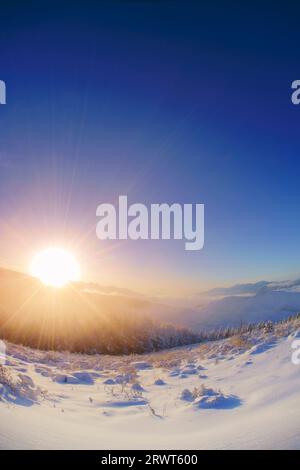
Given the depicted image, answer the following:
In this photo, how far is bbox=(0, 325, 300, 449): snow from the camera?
3.04 meters

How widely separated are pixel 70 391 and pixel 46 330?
7555 mm

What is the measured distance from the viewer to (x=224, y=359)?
7.29 metres

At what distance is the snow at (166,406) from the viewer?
304 centimetres

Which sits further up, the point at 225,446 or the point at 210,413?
the point at 210,413

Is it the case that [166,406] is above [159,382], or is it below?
below

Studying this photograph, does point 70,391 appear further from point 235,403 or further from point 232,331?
point 232,331

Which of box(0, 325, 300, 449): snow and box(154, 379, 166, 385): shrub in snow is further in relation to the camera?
box(154, 379, 166, 385): shrub in snow

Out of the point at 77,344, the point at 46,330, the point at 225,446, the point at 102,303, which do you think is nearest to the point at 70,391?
the point at 225,446

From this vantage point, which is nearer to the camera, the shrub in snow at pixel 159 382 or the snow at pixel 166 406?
the snow at pixel 166 406

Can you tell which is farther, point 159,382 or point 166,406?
point 159,382

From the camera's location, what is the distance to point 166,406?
15.5ft
